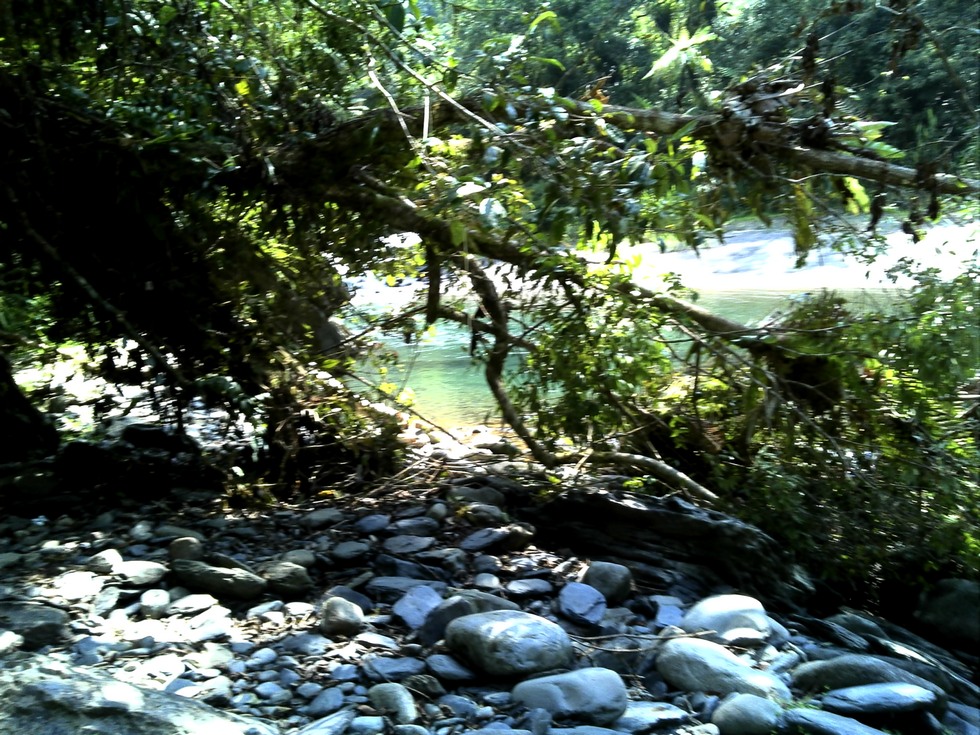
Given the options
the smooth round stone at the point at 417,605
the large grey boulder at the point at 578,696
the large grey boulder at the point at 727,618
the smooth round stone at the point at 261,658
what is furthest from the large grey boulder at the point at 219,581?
the large grey boulder at the point at 727,618

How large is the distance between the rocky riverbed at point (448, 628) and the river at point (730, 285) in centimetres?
139

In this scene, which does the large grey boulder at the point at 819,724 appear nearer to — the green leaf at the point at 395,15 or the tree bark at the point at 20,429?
the green leaf at the point at 395,15

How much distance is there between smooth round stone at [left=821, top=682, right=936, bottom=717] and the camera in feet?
9.87

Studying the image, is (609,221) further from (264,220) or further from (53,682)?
(53,682)

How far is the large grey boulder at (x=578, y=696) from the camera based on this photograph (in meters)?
2.87

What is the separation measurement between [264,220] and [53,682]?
10.4 feet

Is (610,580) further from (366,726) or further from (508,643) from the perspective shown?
(366,726)

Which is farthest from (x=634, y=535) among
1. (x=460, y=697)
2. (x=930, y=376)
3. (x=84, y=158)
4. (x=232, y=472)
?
(x=84, y=158)

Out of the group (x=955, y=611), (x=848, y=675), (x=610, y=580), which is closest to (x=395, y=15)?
(x=610, y=580)

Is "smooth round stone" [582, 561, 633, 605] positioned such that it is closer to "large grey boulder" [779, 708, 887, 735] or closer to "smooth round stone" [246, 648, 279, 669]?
"large grey boulder" [779, 708, 887, 735]

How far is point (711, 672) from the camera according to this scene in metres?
3.16

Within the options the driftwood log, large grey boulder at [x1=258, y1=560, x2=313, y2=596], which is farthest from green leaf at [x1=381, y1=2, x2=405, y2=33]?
the driftwood log

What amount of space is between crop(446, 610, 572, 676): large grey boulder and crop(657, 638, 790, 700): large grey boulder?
0.38 m

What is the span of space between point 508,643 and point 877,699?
4.12ft
